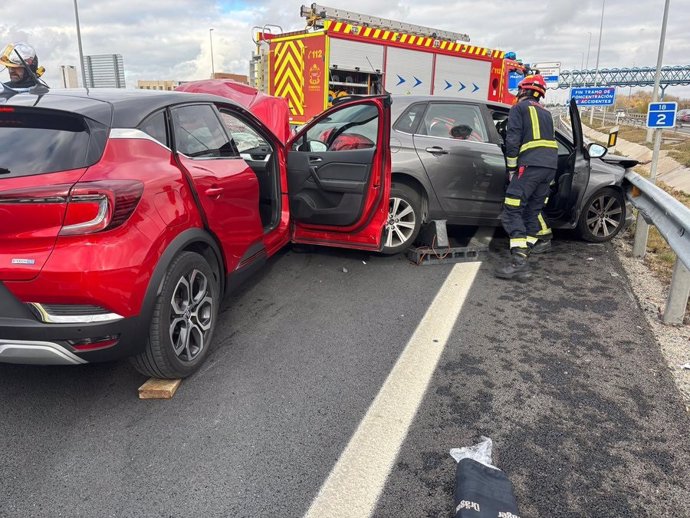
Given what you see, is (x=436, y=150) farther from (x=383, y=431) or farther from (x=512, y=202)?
(x=383, y=431)

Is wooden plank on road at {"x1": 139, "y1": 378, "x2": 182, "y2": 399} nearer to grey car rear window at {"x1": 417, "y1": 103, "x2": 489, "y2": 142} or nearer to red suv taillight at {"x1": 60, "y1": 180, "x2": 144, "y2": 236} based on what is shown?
red suv taillight at {"x1": 60, "y1": 180, "x2": 144, "y2": 236}

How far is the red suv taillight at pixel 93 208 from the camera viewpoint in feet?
7.77

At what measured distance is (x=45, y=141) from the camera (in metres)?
2.56

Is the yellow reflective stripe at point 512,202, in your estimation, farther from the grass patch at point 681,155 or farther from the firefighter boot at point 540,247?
the grass patch at point 681,155

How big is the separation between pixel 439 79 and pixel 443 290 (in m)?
8.48

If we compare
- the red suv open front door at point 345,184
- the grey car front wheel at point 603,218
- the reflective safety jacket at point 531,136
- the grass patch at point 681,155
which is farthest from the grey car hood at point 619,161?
the grass patch at point 681,155

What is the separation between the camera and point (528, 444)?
2.57 metres

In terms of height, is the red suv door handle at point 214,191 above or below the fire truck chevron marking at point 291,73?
below

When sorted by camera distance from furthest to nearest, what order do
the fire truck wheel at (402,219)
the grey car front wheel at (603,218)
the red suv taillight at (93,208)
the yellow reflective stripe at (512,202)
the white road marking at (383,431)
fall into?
the grey car front wheel at (603,218), the fire truck wheel at (402,219), the yellow reflective stripe at (512,202), the red suv taillight at (93,208), the white road marking at (383,431)

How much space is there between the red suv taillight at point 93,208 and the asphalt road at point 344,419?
1.03 meters

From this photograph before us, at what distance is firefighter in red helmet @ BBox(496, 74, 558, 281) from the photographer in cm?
496

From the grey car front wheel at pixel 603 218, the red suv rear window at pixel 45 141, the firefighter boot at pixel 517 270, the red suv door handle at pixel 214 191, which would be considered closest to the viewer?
the red suv rear window at pixel 45 141

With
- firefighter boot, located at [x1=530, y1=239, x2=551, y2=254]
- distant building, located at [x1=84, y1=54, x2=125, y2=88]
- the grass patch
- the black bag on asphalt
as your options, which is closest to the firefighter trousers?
firefighter boot, located at [x1=530, y1=239, x2=551, y2=254]

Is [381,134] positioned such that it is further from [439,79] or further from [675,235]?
[439,79]
